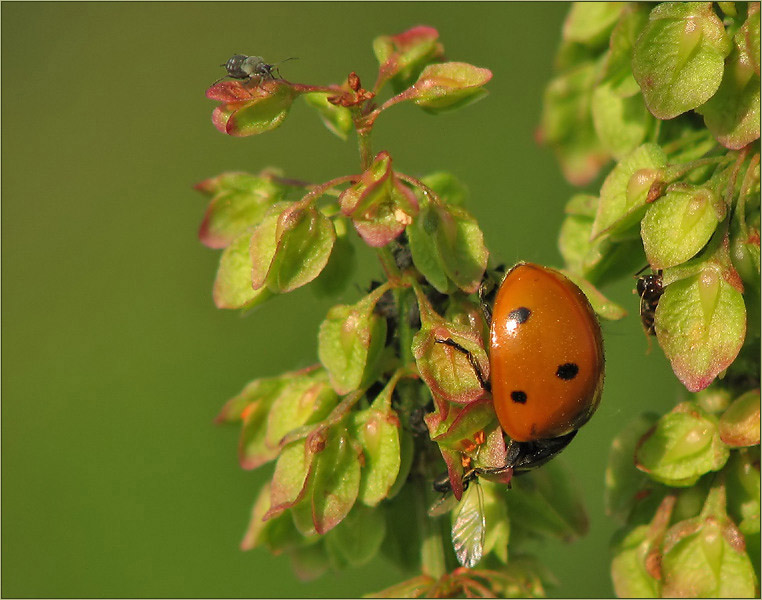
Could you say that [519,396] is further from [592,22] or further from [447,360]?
[592,22]

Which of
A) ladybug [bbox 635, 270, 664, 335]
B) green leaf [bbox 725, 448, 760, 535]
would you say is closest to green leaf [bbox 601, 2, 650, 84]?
ladybug [bbox 635, 270, 664, 335]

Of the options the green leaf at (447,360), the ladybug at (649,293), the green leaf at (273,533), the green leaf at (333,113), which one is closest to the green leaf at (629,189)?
the ladybug at (649,293)

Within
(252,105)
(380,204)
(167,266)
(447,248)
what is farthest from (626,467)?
(167,266)

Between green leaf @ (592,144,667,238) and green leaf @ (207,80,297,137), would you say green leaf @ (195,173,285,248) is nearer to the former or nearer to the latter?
green leaf @ (207,80,297,137)

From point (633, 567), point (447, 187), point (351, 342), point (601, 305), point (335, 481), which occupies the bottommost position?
point (633, 567)

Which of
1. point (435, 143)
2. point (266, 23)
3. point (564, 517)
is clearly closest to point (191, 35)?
point (266, 23)
